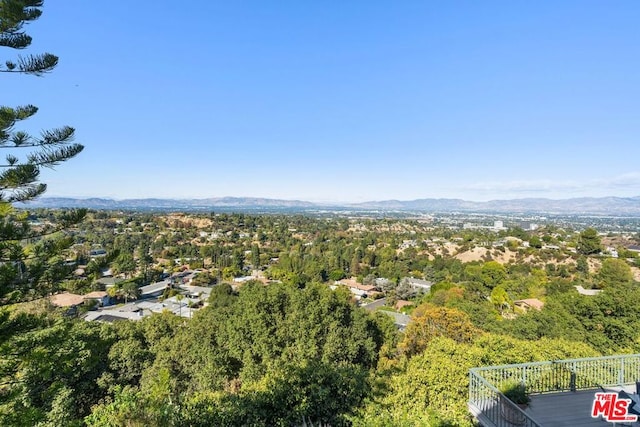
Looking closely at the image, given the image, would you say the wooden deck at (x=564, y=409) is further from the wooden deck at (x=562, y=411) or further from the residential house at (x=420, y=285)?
the residential house at (x=420, y=285)

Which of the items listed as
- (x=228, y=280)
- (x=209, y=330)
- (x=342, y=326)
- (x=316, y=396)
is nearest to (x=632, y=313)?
(x=342, y=326)

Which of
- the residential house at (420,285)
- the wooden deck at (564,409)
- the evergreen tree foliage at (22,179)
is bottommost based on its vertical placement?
the residential house at (420,285)

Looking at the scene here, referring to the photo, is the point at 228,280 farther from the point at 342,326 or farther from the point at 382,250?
the point at 342,326

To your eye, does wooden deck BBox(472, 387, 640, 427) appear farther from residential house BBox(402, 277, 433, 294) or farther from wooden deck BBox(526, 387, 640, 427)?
residential house BBox(402, 277, 433, 294)
